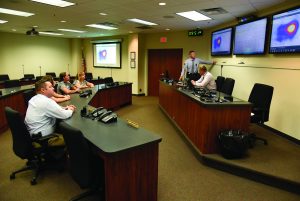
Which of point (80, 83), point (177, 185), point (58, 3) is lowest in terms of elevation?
point (177, 185)

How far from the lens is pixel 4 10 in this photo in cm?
496

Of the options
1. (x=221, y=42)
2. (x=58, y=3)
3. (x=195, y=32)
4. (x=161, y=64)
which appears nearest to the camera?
(x=58, y=3)

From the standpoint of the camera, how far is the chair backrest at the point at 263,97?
11.5 ft

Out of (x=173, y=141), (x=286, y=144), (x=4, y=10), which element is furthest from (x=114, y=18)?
(x=286, y=144)

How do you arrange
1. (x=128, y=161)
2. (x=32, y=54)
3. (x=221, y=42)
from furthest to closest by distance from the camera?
(x=32, y=54), (x=221, y=42), (x=128, y=161)

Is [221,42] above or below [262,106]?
above

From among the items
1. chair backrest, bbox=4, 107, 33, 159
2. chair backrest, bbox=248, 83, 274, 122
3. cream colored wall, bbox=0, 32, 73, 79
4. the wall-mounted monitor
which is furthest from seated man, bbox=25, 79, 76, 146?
cream colored wall, bbox=0, 32, 73, 79

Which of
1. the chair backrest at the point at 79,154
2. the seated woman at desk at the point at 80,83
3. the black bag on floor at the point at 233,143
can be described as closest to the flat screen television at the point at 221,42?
the black bag on floor at the point at 233,143

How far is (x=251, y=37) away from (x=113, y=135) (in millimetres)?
4261

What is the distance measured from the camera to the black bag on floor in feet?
9.50

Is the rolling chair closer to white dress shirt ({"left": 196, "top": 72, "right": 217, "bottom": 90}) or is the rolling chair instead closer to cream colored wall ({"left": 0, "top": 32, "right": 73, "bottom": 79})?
white dress shirt ({"left": 196, "top": 72, "right": 217, "bottom": 90})

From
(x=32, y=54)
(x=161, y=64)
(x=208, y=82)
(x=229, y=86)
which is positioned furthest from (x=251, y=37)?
(x=32, y=54)

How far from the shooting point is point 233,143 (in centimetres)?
289

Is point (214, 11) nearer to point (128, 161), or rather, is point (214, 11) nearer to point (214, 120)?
point (214, 120)
